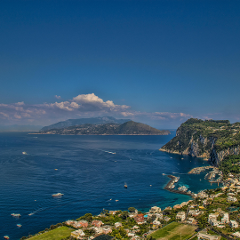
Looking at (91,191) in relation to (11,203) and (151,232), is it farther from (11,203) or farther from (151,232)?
(151,232)

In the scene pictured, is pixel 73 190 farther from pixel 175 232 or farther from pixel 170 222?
pixel 175 232

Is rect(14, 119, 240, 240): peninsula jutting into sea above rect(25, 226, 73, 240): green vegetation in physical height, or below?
above

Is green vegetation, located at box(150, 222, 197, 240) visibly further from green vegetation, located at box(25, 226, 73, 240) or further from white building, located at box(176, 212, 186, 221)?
green vegetation, located at box(25, 226, 73, 240)

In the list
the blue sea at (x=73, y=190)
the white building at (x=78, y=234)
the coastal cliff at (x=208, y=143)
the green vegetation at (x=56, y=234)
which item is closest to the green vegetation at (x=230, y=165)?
the coastal cliff at (x=208, y=143)

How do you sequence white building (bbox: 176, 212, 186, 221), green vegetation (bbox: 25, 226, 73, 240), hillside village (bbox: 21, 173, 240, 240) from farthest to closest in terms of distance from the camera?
white building (bbox: 176, 212, 186, 221) < hillside village (bbox: 21, 173, 240, 240) < green vegetation (bbox: 25, 226, 73, 240)

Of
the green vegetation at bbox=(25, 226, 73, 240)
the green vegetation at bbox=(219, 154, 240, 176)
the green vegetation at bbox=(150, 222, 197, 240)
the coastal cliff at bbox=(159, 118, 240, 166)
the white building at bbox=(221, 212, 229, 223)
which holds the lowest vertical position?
the green vegetation at bbox=(25, 226, 73, 240)

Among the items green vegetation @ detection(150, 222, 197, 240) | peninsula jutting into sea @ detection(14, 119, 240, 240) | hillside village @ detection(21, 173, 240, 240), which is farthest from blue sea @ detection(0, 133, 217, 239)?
green vegetation @ detection(150, 222, 197, 240)
